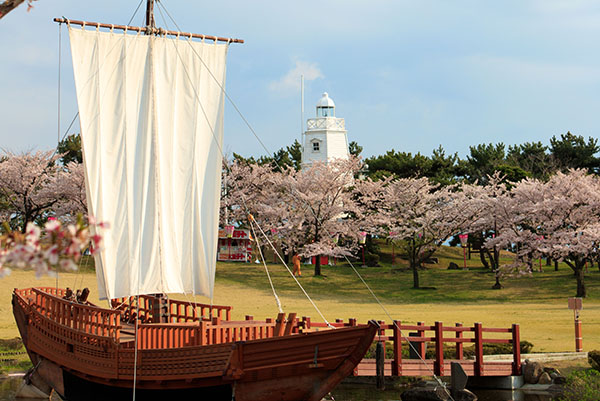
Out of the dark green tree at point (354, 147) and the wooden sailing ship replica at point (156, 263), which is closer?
the wooden sailing ship replica at point (156, 263)

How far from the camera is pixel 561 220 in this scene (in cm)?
4019

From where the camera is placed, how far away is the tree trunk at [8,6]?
19.7ft

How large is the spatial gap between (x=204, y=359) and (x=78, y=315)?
3.43 m

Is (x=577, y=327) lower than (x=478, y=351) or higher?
higher

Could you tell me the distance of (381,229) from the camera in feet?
159

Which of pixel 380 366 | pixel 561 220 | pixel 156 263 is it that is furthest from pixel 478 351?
pixel 561 220

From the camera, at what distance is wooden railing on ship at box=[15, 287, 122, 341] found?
13.4 metres

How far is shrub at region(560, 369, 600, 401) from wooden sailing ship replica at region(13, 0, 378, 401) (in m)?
4.37

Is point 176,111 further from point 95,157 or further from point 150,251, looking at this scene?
point 150,251

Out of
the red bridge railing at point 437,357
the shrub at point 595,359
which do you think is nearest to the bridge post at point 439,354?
the red bridge railing at point 437,357

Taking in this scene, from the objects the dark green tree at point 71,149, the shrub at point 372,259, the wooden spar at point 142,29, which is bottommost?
the shrub at point 372,259

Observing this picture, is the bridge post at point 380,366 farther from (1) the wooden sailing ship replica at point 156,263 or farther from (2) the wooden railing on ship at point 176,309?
(2) the wooden railing on ship at point 176,309

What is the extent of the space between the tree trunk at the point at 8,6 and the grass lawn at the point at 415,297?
61.7ft

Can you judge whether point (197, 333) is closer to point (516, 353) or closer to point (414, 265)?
point (516, 353)
